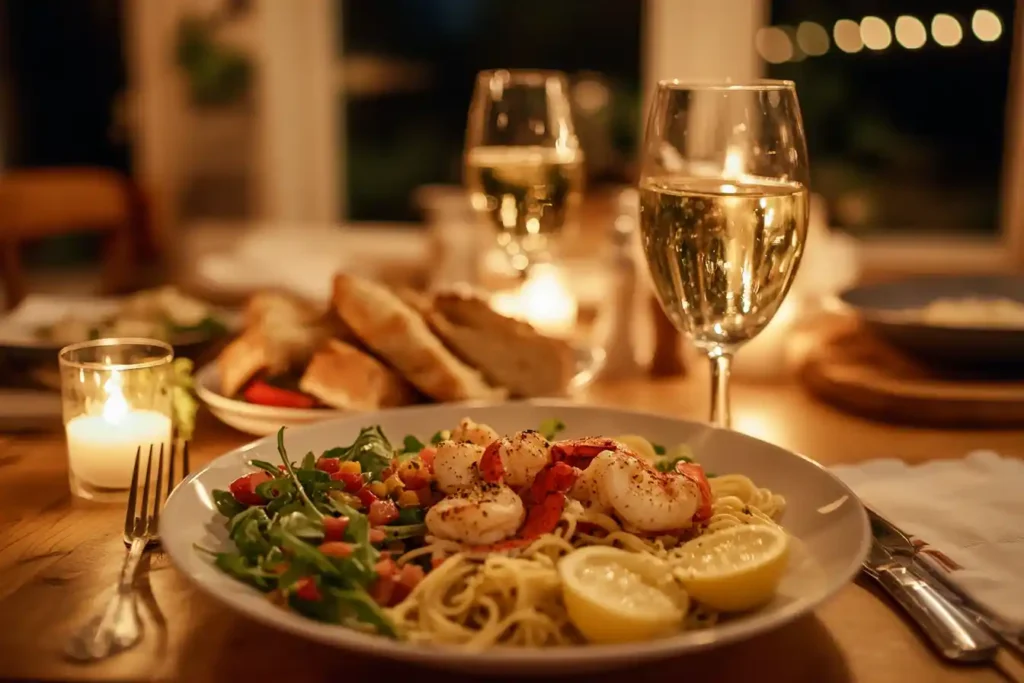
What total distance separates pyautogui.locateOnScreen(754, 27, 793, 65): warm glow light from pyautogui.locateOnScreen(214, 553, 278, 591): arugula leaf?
350 centimetres

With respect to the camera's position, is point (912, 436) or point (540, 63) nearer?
point (912, 436)

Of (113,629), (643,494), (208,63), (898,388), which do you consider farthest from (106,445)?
(208,63)

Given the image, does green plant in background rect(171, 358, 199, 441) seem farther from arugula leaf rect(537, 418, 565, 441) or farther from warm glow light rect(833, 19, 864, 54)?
warm glow light rect(833, 19, 864, 54)

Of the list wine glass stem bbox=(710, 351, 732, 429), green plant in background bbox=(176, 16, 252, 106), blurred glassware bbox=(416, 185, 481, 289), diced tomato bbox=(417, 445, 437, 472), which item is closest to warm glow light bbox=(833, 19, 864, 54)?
green plant in background bbox=(176, 16, 252, 106)

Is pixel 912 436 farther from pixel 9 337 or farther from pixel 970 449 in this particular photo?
pixel 9 337

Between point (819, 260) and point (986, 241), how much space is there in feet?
7.05

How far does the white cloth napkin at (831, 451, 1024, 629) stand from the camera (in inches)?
36.3

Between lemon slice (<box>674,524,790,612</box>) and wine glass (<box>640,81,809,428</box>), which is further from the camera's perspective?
wine glass (<box>640,81,809,428</box>)

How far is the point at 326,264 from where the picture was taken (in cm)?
275

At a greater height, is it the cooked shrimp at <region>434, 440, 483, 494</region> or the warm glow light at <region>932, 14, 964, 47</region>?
the warm glow light at <region>932, 14, 964, 47</region>

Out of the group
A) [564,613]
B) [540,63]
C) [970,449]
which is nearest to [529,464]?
[564,613]

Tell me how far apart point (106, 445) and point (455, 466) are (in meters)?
0.42

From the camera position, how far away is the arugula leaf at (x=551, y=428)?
1.22 meters

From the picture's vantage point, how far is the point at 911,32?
4.09 meters
